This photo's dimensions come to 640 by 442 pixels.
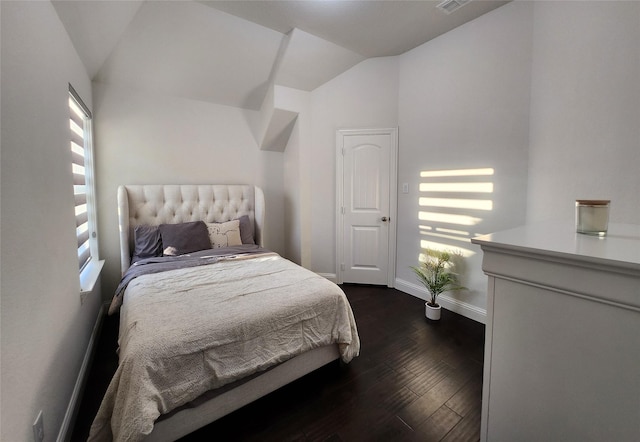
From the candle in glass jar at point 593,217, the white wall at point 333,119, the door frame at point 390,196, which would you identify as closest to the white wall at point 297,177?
the white wall at point 333,119

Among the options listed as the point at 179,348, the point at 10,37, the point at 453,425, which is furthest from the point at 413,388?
the point at 10,37

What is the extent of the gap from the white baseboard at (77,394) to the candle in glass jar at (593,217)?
99.1 inches

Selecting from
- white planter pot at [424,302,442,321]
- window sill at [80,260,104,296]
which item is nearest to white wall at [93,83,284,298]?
window sill at [80,260,104,296]

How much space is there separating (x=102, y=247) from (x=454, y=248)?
12.0 feet

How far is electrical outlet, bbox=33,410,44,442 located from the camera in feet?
3.48

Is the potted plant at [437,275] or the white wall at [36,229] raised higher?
the white wall at [36,229]

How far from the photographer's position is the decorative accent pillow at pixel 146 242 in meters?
2.65

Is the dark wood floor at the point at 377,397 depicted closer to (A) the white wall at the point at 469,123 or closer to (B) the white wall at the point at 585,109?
(A) the white wall at the point at 469,123

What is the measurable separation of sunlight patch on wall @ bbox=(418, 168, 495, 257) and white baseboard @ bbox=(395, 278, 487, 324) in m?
0.50

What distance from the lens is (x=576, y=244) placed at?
2.85 feet

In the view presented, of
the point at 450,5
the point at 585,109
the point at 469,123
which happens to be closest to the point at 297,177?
the point at 469,123

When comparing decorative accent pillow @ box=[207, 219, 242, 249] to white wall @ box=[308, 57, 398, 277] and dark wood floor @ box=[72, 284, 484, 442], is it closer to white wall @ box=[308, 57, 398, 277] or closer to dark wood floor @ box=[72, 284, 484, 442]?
white wall @ box=[308, 57, 398, 277]

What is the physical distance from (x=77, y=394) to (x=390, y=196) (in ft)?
10.5

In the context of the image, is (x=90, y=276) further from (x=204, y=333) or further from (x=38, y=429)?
(x=204, y=333)
